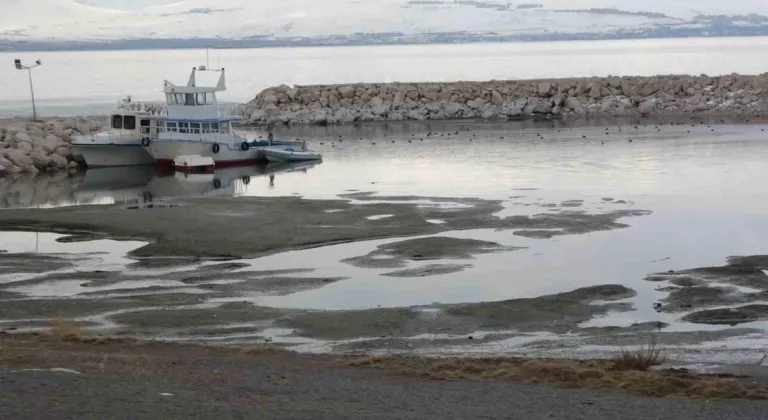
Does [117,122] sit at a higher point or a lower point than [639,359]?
lower

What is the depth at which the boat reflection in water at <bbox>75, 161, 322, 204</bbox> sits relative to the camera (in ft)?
115

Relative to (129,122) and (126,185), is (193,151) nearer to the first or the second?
(129,122)

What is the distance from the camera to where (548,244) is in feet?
79.0

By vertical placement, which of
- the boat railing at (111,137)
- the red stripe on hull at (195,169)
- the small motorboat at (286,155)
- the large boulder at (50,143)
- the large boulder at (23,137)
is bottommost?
the red stripe on hull at (195,169)

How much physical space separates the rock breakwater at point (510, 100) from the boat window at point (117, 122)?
23.5 m

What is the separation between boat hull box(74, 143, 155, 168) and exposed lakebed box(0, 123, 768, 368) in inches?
332

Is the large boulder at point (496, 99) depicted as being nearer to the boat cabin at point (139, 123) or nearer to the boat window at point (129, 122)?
the boat cabin at point (139, 123)

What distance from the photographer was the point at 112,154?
44688 mm

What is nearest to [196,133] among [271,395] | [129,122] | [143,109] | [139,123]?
[139,123]

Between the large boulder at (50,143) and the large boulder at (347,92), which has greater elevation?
the large boulder at (347,92)

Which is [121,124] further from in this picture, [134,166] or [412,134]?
[412,134]

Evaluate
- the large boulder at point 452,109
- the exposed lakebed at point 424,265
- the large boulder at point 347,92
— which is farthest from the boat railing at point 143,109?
the large boulder at point 347,92

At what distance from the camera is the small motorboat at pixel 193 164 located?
42969 mm

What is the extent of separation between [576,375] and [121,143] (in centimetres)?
3400
